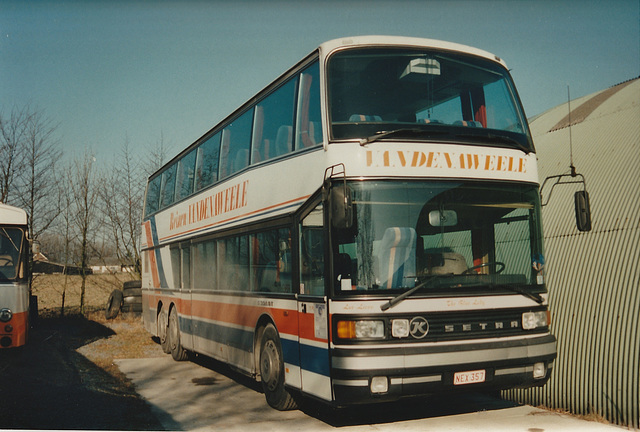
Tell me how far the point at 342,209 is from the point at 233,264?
176 inches

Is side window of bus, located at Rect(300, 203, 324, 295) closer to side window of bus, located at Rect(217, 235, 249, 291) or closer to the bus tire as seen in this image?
side window of bus, located at Rect(217, 235, 249, 291)

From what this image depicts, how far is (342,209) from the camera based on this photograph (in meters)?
6.50

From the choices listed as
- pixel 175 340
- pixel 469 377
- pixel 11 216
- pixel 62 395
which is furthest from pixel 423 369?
pixel 11 216

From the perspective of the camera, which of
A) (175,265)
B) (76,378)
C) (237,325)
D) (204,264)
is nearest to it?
(237,325)

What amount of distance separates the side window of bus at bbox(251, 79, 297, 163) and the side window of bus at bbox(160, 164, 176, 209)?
5842mm

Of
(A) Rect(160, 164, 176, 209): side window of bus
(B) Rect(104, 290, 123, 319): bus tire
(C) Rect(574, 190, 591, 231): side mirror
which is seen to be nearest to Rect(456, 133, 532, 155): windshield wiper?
(C) Rect(574, 190, 591, 231): side mirror

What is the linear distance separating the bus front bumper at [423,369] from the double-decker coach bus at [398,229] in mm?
14

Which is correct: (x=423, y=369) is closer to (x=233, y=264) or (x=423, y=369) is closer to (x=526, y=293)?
(x=526, y=293)

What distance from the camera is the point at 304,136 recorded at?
797 centimetres

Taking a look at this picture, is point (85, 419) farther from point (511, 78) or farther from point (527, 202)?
point (511, 78)

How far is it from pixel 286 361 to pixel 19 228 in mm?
7696

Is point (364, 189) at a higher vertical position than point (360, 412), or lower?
higher

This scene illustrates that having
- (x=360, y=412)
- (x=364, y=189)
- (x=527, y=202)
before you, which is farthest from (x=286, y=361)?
(x=527, y=202)

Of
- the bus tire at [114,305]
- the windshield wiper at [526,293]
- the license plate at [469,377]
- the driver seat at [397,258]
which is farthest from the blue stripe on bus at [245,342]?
the bus tire at [114,305]
